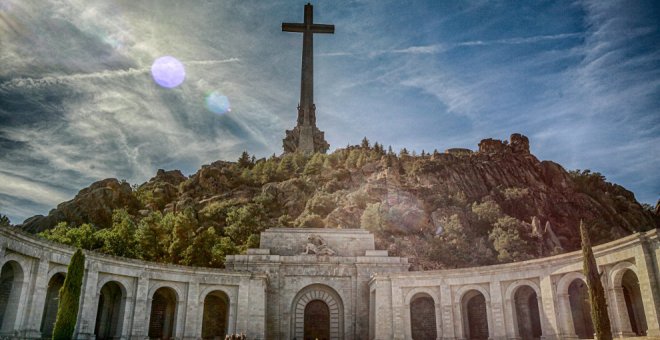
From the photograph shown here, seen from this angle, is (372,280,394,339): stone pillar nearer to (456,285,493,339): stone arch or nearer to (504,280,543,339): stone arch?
(456,285,493,339): stone arch

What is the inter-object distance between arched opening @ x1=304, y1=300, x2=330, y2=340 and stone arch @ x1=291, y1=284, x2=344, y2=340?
0.71 feet

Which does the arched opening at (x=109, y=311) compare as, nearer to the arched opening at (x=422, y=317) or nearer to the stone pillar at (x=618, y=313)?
the arched opening at (x=422, y=317)

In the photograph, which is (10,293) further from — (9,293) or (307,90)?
(307,90)

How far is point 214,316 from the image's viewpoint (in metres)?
42.7

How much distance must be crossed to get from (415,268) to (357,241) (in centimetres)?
2083

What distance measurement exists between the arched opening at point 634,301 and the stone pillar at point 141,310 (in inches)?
1257

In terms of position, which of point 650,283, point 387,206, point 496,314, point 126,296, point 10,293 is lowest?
point 496,314

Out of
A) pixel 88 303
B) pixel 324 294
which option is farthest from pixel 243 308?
pixel 88 303

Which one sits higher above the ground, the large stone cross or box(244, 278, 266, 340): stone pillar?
the large stone cross

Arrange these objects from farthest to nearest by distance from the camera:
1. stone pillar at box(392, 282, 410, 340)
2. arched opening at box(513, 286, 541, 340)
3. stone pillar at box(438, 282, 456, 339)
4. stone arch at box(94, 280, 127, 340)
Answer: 1. stone pillar at box(392, 282, 410, 340)
2. stone pillar at box(438, 282, 456, 339)
3. arched opening at box(513, 286, 541, 340)
4. stone arch at box(94, 280, 127, 340)

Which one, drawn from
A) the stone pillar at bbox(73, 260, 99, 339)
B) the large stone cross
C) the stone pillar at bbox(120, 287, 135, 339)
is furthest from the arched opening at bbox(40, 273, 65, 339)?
the large stone cross

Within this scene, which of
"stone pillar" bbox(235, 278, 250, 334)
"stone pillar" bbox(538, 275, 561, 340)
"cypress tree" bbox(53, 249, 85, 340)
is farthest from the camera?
Answer: "stone pillar" bbox(235, 278, 250, 334)

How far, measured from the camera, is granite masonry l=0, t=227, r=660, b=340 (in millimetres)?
28250

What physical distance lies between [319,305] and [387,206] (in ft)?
120
